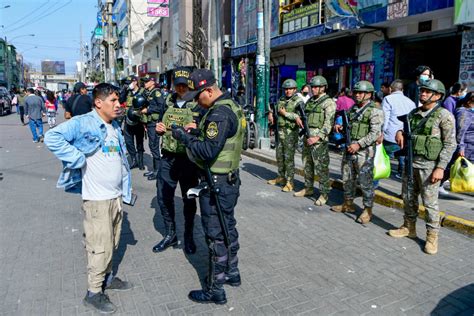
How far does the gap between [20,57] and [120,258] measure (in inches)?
5116

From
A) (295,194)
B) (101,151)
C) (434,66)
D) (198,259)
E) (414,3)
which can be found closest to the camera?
(101,151)

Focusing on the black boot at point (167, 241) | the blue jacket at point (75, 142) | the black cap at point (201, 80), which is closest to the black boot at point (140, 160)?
the black boot at point (167, 241)

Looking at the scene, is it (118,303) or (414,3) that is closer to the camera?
(118,303)

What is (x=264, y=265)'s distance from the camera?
387 centimetres

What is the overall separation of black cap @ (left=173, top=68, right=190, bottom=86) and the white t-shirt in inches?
50.9

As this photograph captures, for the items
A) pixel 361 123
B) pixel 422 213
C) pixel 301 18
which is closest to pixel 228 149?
pixel 361 123

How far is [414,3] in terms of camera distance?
7820mm

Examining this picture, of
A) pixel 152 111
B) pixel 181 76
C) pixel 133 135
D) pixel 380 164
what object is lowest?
pixel 380 164

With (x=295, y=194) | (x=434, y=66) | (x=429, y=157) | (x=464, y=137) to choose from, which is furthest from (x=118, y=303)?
(x=434, y=66)

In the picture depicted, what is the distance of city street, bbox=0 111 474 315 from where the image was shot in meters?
3.14

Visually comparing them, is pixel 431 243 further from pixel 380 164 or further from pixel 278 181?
pixel 278 181

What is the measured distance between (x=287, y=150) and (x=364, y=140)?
1.89 metres

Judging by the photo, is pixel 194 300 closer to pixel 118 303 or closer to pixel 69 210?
pixel 118 303

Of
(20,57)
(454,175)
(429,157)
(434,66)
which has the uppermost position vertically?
(20,57)
